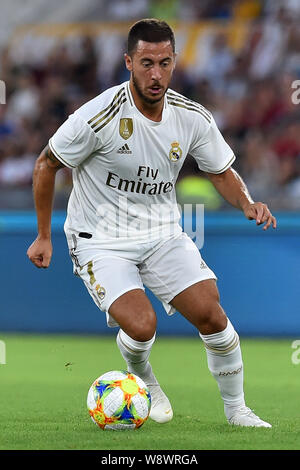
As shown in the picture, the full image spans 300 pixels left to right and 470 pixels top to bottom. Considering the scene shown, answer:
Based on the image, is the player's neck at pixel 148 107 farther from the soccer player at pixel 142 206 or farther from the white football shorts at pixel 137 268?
the white football shorts at pixel 137 268

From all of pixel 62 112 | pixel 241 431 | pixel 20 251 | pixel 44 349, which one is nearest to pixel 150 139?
pixel 241 431

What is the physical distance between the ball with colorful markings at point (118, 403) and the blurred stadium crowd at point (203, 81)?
5839 mm

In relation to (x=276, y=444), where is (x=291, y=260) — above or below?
below

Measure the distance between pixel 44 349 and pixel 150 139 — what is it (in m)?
4.22

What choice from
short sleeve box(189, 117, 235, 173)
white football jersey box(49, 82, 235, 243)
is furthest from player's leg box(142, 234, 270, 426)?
short sleeve box(189, 117, 235, 173)

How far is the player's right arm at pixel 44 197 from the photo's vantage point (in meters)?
5.62

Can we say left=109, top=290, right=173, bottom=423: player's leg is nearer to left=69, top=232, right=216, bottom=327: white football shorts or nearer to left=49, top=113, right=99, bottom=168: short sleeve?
left=69, top=232, right=216, bottom=327: white football shorts

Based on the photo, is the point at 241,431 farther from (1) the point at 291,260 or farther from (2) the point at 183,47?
(2) the point at 183,47

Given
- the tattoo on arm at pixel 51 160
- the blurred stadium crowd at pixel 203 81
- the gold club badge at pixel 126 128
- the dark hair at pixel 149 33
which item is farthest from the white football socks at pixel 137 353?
the blurred stadium crowd at pixel 203 81

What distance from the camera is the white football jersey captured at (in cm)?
554

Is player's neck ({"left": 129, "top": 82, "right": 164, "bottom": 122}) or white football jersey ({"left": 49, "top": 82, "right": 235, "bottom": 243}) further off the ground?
player's neck ({"left": 129, "top": 82, "right": 164, "bottom": 122})

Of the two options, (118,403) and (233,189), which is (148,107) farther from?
(118,403)

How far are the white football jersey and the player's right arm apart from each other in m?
0.09

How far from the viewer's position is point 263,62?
1367 centimetres
